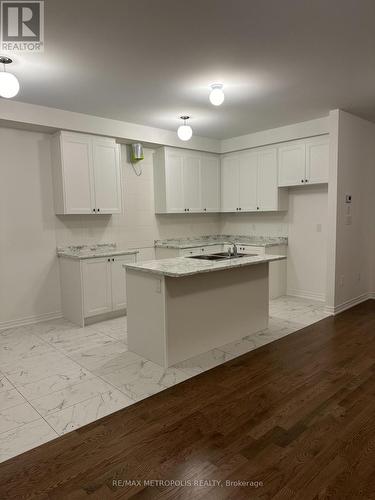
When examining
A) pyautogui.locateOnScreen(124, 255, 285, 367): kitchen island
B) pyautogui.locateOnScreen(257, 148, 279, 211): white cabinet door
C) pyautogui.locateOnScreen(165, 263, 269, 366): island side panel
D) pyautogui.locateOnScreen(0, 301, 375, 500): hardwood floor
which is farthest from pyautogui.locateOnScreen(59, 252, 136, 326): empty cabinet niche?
pyautogui.locateOnScreen(257, 148, 279, 211): white cabinet door

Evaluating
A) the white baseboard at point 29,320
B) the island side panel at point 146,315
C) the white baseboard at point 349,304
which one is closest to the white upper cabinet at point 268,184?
the white baseboard at point 349,304

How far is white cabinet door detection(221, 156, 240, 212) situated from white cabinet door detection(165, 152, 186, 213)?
95cm

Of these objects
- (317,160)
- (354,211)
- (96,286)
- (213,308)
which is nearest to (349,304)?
(354,211)

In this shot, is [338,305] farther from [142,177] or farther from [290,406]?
[142,177]

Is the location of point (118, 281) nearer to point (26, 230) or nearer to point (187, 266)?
point (26, 230)

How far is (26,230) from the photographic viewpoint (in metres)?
4.44

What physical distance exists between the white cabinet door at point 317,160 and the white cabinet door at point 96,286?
3099 millimetres

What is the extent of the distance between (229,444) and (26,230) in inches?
140

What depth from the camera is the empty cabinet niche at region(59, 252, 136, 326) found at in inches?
172

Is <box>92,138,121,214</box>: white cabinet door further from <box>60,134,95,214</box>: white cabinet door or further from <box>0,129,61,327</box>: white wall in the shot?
<box>0,129,61,327</box>: white wall

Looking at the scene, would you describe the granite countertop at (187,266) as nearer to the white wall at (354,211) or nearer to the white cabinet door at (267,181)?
the white wall at (354,211)

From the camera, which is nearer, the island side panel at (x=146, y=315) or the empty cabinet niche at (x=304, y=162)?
the island side panel at (x=146, y=315)

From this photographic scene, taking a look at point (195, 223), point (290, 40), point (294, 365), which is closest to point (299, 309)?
point (294, 365)

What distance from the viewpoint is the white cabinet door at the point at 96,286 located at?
4371mm
